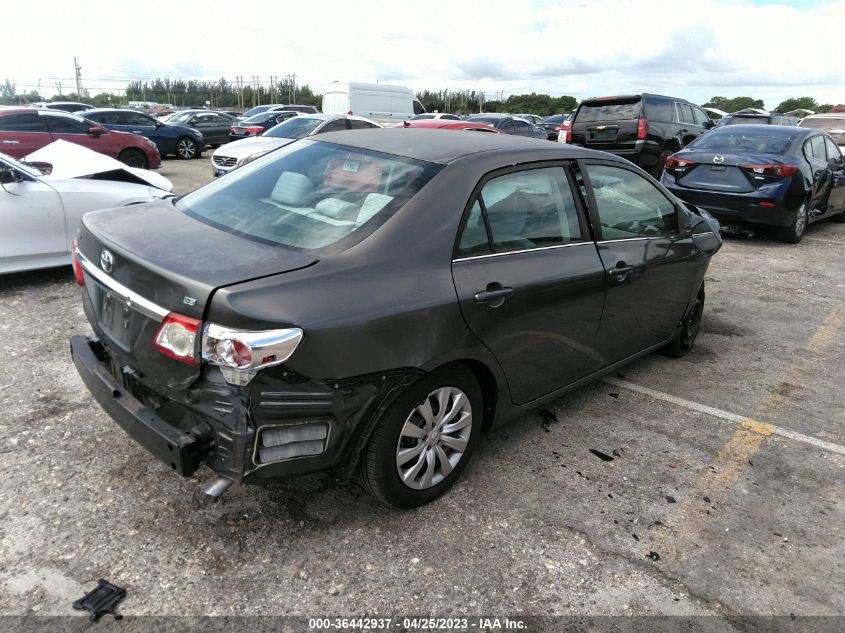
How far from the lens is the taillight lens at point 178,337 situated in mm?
2277

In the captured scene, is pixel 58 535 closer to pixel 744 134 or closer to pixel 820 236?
pixel 744 134

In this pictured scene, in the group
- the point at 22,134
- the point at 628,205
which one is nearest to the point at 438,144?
the point at 628,205

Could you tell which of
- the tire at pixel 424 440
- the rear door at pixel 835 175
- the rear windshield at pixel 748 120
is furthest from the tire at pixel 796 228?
the rear windshield at pixel 748 120

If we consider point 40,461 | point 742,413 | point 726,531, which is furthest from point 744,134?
point 40,461

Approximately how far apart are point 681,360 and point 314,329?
350 centimetres

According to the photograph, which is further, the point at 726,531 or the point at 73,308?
the point at 73,308

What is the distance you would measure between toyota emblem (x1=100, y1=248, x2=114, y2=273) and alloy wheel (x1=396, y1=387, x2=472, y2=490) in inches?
54.1

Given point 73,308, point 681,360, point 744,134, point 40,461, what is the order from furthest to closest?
point 744,134
point 73,308
point 681,360
point 40,461

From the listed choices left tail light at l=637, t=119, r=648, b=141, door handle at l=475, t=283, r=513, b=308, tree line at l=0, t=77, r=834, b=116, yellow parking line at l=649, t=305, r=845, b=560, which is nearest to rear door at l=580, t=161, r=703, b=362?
yellow parking line at l=649, t=305, r=845, b=560

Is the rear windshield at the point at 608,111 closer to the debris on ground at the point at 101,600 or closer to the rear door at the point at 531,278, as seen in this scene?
the rear door at the point at 531,278

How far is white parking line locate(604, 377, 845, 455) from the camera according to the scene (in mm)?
3711

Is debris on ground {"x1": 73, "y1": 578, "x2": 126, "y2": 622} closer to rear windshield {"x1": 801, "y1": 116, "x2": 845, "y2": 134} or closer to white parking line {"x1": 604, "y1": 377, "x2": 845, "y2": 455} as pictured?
white parking line {"x1": 604, "y1": 377, "x2": 845, "y2": 455}

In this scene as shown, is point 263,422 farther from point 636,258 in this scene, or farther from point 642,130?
point 642,130

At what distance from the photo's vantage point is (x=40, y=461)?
10.2ft
